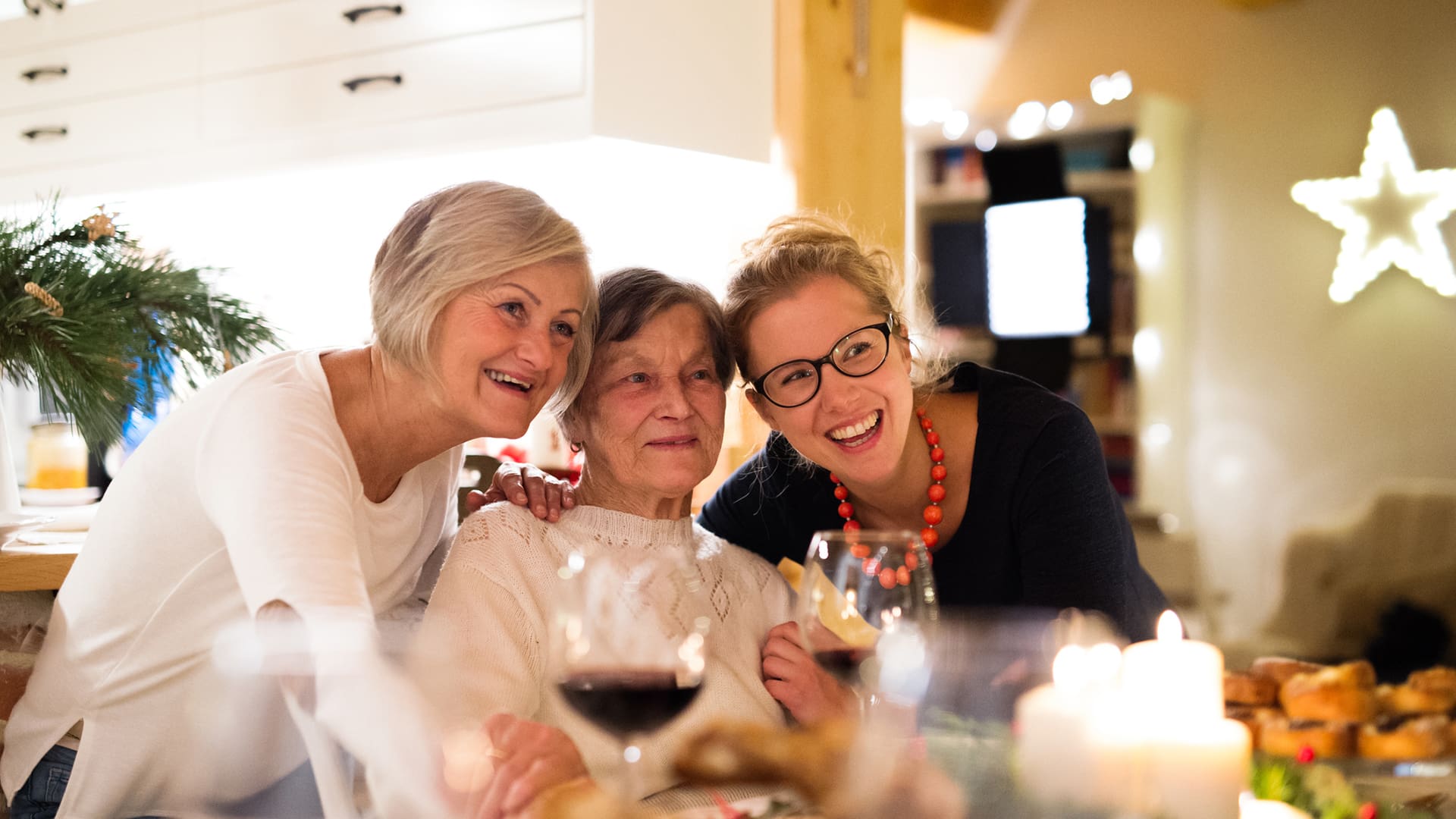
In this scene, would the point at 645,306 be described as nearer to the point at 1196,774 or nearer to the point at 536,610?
the point at 536,610

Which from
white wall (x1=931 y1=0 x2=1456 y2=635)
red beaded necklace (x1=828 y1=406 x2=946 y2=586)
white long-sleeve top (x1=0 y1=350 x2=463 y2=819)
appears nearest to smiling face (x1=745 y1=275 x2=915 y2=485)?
red beaded necklace (x1=828 y1=406 x2=946 y2=586)

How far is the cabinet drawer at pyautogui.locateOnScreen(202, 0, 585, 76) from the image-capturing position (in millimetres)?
2604

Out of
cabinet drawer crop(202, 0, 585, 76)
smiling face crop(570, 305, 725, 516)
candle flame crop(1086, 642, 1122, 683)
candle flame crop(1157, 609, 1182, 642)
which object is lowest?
A: candle flame crop(1086, 642, 1122, 683)

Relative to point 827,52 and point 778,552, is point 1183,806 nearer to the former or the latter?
point 778,552

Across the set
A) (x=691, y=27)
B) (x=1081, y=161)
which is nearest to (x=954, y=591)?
(x=691, y=27)

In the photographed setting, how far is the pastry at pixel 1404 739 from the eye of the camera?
0.93 meters

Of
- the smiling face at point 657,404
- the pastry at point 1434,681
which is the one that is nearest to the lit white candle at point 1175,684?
the smiling face at point 657,404

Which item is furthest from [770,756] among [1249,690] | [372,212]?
[372,212]

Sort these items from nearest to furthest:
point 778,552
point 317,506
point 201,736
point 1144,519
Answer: point 317,506 < point 201,736 < point 778,552 < point 1144,519

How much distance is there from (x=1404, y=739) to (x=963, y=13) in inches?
112

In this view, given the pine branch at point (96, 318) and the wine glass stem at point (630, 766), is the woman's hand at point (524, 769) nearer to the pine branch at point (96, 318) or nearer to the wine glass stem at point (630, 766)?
the wine glass stem at point (630, 766)

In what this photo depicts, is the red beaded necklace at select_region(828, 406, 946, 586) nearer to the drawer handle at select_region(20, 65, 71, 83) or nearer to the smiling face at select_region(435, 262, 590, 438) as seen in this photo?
the smiling face at select_region(435, 262, 590, 438)

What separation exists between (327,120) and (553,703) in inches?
86.8

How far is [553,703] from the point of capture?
1065 millimetres
